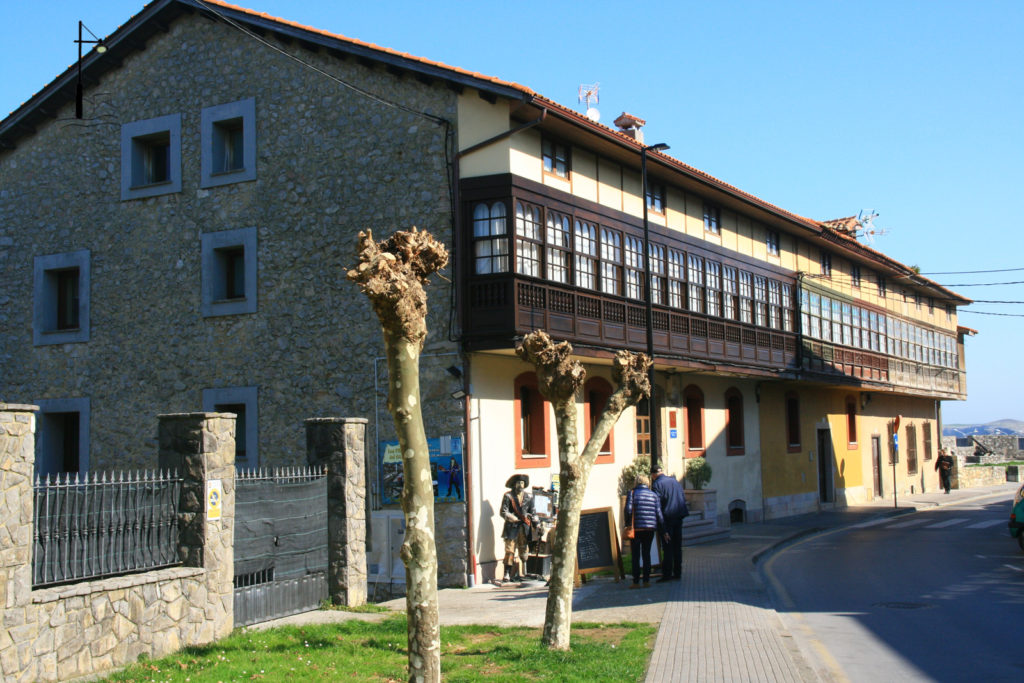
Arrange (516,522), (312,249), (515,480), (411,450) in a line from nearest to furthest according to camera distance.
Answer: (411,450) → (516,522) → (515,480) → (312,249)

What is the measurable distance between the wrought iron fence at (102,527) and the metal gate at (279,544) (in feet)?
3.99

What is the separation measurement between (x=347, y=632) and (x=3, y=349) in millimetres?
14773

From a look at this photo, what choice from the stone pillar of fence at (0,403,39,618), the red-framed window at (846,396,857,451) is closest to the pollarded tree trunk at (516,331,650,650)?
the stone pillar of fence at (0,403,39,618)

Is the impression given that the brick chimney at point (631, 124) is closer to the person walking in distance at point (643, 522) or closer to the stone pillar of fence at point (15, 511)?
the person walking in distance at point (643, 522)

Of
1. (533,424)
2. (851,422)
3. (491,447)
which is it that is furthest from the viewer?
(851,422)

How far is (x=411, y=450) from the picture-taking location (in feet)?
24.6

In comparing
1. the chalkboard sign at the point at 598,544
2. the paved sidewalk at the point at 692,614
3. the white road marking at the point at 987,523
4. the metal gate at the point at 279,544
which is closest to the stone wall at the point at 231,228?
the chalkboard sign at the point at 598,544

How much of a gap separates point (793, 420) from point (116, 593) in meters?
26.5

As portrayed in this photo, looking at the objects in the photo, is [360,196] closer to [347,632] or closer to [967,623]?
[347,632]

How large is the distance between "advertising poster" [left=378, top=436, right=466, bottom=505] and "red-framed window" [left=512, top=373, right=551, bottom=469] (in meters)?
2.12

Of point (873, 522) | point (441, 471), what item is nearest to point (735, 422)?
point (873, 522)

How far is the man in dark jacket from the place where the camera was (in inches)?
630

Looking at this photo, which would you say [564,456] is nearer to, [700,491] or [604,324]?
[604,324]

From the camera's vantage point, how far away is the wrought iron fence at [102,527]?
364 inches
